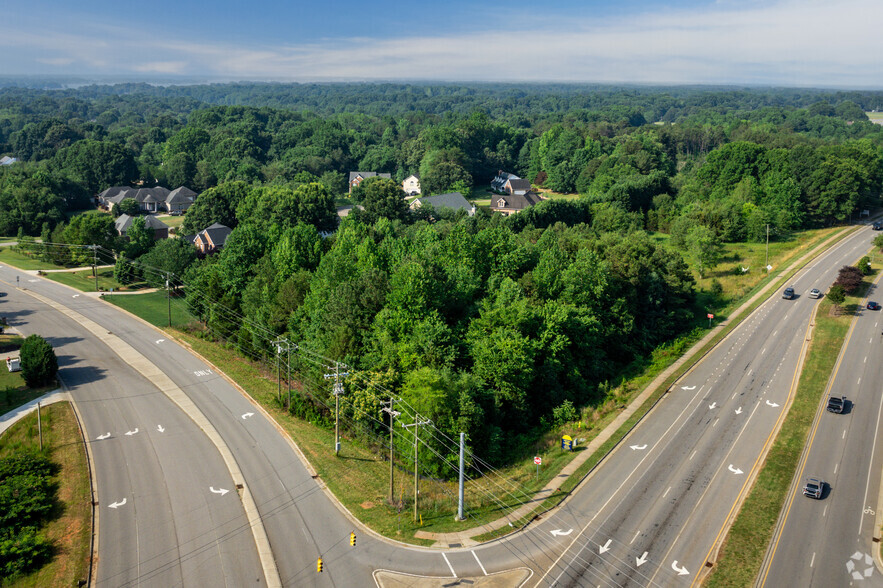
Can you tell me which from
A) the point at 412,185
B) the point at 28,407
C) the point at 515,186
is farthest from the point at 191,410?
the point at 412,185

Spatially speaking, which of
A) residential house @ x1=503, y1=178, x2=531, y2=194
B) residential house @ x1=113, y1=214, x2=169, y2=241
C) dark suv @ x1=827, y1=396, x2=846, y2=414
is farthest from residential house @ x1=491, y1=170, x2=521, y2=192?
dark suv @ x1=827, y1=396, x2=846, y2=414

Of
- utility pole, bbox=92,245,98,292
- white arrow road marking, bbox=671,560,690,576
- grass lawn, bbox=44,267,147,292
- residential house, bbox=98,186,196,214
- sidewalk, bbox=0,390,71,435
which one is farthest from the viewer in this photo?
residential house, bbox=98,186,196,214

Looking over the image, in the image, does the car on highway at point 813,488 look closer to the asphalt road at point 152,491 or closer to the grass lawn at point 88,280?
the asphalt road at point 152,491

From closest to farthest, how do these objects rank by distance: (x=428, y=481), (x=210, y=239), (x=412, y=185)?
1. (x=428, y=481)
2. (x=210, y=239)
3. (x=412, y=185)

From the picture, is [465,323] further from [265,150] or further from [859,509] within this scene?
[265,150]

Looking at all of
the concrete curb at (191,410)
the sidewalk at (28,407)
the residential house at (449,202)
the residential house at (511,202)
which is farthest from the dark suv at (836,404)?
the residential house at (511,202)

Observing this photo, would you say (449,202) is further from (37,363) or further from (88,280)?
(37,363)

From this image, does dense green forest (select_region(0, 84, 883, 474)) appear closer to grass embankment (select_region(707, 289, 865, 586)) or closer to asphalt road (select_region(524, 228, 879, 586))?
asphalt road (select_region(524, 228, 879, 586))
